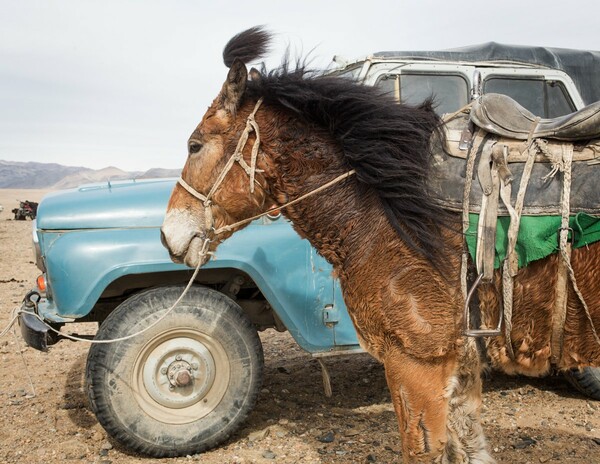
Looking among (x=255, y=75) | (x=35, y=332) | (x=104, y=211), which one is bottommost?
(x=35, y=332)

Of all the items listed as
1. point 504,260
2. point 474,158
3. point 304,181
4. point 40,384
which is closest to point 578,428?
point 504,260

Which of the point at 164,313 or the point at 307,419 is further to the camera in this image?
the point at 307,419

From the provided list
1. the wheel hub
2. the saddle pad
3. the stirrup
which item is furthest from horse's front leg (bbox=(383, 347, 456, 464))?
the wheel hub

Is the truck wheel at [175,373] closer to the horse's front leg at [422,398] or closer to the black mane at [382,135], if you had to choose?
the horse's front leg at [422,398]

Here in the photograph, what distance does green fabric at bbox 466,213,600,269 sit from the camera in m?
2.10

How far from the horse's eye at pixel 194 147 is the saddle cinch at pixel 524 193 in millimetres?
1123

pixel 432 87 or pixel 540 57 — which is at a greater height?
pixel 540 57

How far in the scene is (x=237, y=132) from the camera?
98.8 inches

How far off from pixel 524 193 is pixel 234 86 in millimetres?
1346

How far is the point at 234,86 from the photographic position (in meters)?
2.49

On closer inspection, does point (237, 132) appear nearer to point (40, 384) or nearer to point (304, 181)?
point (304, 181)

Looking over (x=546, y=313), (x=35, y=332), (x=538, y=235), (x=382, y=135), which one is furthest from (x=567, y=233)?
(x=35, y=332)

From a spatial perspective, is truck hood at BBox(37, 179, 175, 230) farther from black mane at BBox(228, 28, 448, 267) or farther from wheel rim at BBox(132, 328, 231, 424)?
black mane at BBox(228, 28, 448, 267)

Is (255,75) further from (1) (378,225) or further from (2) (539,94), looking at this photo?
(2) (539,94)
